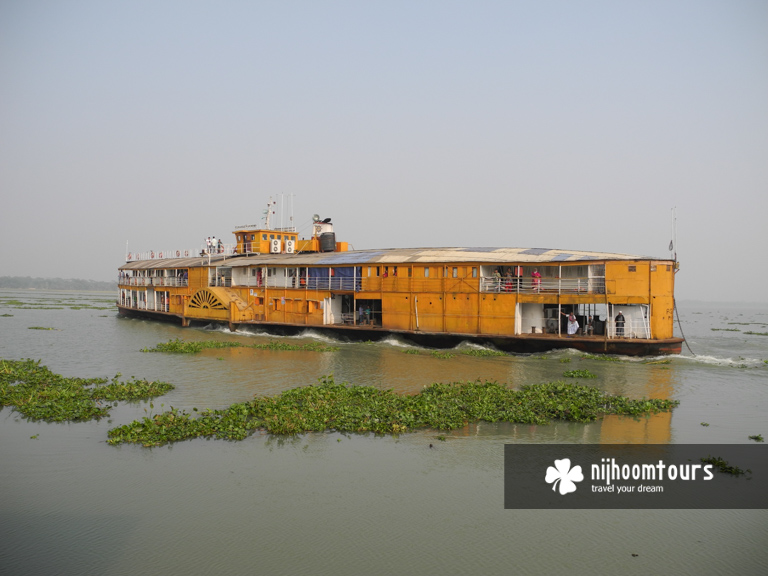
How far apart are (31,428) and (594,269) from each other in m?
23.4

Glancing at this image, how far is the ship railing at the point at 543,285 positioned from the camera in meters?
27.3

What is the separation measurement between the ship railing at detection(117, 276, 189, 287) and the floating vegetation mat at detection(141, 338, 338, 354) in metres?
16.1

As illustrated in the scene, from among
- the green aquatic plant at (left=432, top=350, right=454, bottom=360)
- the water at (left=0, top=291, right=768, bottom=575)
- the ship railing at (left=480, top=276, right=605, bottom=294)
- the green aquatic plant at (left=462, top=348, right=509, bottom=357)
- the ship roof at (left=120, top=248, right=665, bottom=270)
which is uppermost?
the ship roof at (left=120, top=248, right=665, bottom=270)

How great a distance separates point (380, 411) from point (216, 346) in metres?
18.6

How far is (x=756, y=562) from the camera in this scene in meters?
8.87

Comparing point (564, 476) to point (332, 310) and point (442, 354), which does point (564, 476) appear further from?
point (332, 310)

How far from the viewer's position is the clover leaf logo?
11477 mm

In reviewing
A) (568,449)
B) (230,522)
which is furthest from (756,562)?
(230,522)

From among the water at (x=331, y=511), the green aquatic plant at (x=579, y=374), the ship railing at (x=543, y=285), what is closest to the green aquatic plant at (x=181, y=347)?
the water at (x=331, y=511)

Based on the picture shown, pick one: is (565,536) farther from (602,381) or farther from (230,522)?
(602,381)

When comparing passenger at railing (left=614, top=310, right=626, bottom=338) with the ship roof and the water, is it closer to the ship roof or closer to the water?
the ship roof

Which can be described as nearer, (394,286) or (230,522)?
(230,522)

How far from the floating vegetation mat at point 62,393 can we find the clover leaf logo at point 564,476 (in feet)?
40.6

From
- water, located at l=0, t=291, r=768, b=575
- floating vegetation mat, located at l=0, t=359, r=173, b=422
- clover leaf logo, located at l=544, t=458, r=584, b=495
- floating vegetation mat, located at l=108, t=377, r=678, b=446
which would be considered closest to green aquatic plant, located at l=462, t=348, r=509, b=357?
floating vegetation mat, located at l=108, t=377, r=678, b=446
